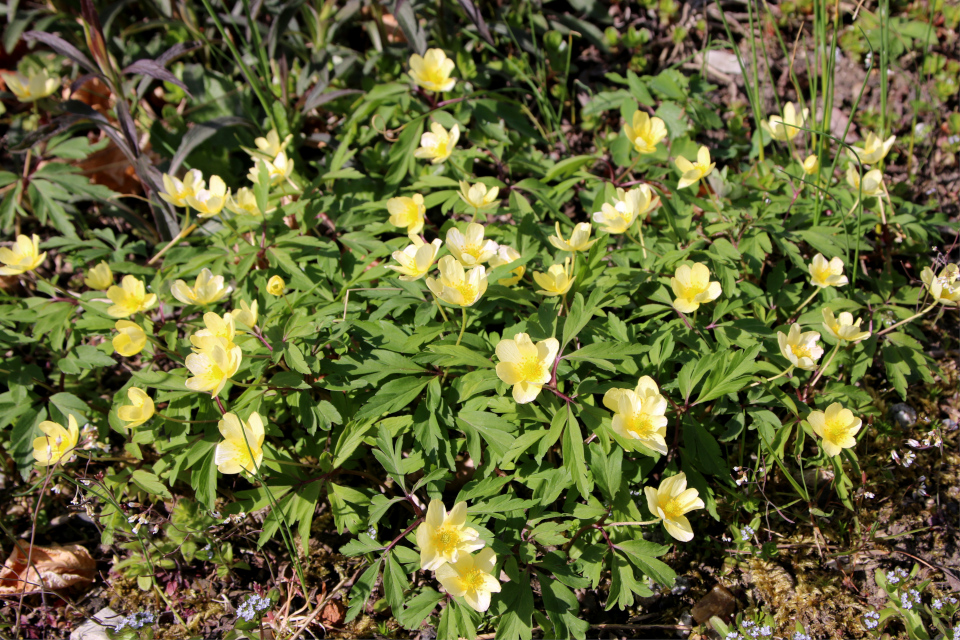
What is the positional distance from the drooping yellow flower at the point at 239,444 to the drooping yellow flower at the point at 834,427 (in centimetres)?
195

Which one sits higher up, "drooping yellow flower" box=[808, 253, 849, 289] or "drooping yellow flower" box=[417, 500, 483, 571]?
"drooping yellow flower" box=[808, 253, 849, 289]

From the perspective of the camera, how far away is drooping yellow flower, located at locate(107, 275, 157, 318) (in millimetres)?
2607

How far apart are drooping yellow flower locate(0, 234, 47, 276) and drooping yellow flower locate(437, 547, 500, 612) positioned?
2.25 metres

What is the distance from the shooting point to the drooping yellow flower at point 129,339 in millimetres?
2424

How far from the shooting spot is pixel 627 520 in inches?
89.0

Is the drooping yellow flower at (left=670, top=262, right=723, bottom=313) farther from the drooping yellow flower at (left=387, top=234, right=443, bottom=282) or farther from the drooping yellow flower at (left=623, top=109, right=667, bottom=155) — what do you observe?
the drooping yellow flower at (left=387, top=234, right=443, bottom=282)

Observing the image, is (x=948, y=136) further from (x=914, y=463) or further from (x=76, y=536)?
(x=76, y=536)

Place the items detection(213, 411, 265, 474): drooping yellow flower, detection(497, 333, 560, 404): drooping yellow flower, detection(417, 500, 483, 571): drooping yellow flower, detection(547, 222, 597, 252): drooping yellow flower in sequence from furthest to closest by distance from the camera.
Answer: detection(547, 222, 597, 252): drooping yellow flower → detection(213, 411, 265, 474): drooping yellow flower → detection(497, 333, 560, 404): drooping yellow flower → detection(417, 500, 483, 571): drooping yellow flower

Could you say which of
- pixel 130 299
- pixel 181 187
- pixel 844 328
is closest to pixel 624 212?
pixel 844 328

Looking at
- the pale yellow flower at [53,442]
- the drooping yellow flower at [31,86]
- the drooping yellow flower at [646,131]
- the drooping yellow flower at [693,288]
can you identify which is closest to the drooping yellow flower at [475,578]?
the drooping yellow flower at [693,288]

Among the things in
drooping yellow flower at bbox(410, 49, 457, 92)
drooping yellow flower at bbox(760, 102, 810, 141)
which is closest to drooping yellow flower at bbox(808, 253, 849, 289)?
drooping yellow flower at bbox(760, 102, 810, 141)

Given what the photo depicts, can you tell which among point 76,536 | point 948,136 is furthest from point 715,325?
point 76,536

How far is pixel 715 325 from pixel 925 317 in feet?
4.59

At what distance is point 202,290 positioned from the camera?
2525mm
